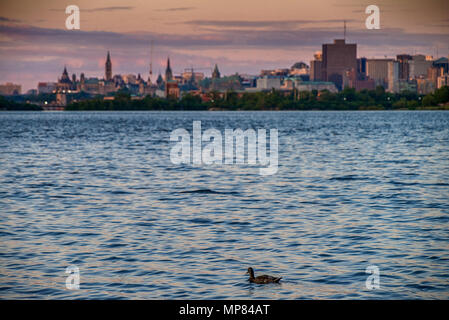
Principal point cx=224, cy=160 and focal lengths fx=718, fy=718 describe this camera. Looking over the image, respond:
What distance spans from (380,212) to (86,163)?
106 feet

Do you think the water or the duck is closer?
the duck

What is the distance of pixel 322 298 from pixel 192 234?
28.4 ft

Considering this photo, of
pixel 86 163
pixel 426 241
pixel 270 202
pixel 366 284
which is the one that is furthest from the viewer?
pixel 86 163

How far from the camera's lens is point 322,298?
17.8 metres

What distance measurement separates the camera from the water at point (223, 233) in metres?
19.1

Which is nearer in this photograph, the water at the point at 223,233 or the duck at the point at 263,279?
the duck at the point at 263,279

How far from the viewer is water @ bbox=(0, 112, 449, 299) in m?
19.1

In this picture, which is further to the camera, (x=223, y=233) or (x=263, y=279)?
(x=223, y=233)

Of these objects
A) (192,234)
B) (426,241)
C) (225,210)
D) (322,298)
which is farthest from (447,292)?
(225,210)

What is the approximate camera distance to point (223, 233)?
1019 inches

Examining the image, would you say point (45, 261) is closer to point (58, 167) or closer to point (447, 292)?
point (447, 292)

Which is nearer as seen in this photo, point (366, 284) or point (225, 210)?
point (366, 284)
